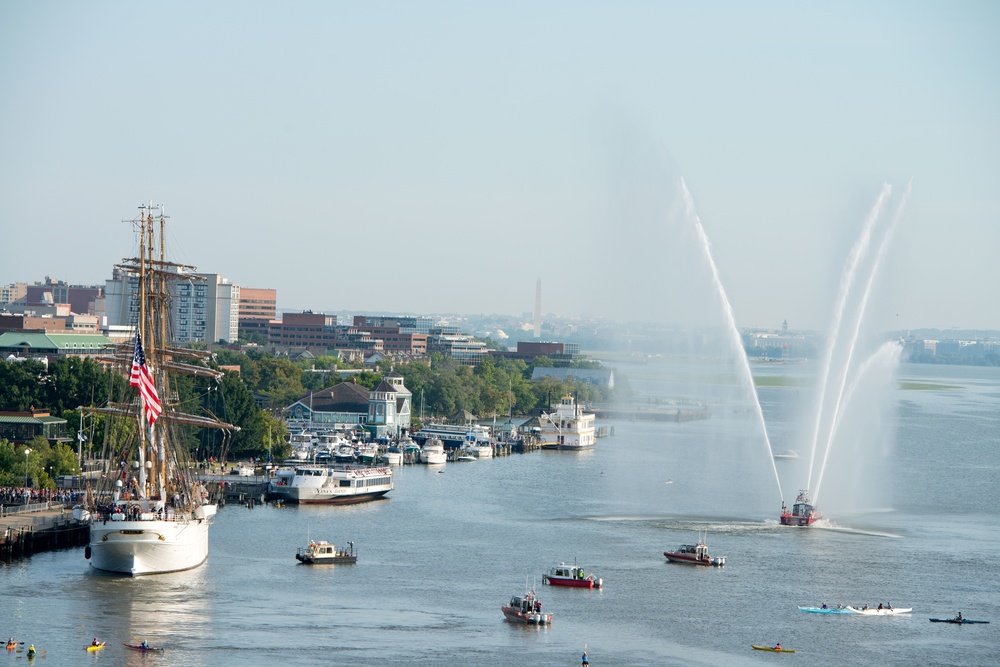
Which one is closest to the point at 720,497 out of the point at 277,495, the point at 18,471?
the point at 277,495

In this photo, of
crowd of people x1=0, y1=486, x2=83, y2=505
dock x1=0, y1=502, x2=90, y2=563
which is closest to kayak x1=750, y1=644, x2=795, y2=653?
dock x1=0, y1=502, x2=90, y2=563

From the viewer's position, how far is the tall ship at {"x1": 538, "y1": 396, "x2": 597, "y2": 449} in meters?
132

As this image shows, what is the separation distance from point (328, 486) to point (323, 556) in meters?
24.7

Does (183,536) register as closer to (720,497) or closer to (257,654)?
(257,654)

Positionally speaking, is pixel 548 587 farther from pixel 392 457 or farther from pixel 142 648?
pixel 392 457

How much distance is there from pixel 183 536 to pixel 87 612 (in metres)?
8.87

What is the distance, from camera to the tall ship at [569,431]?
132 meters

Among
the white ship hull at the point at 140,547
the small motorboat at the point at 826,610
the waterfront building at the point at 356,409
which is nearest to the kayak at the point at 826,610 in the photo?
the small motorboat at the point at 826,610

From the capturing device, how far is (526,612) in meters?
51.0

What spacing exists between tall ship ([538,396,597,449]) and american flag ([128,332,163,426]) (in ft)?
227

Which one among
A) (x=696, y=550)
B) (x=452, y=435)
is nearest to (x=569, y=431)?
(x=452, y=435)

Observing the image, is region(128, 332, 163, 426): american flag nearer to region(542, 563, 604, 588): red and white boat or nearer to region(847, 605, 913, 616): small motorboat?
region(542, 563, 604, 588): red and white boat

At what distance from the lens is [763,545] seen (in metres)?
66.3

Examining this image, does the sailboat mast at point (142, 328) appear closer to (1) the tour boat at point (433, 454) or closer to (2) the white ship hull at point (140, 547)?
(2) the white ship hull at point (140, 547)
